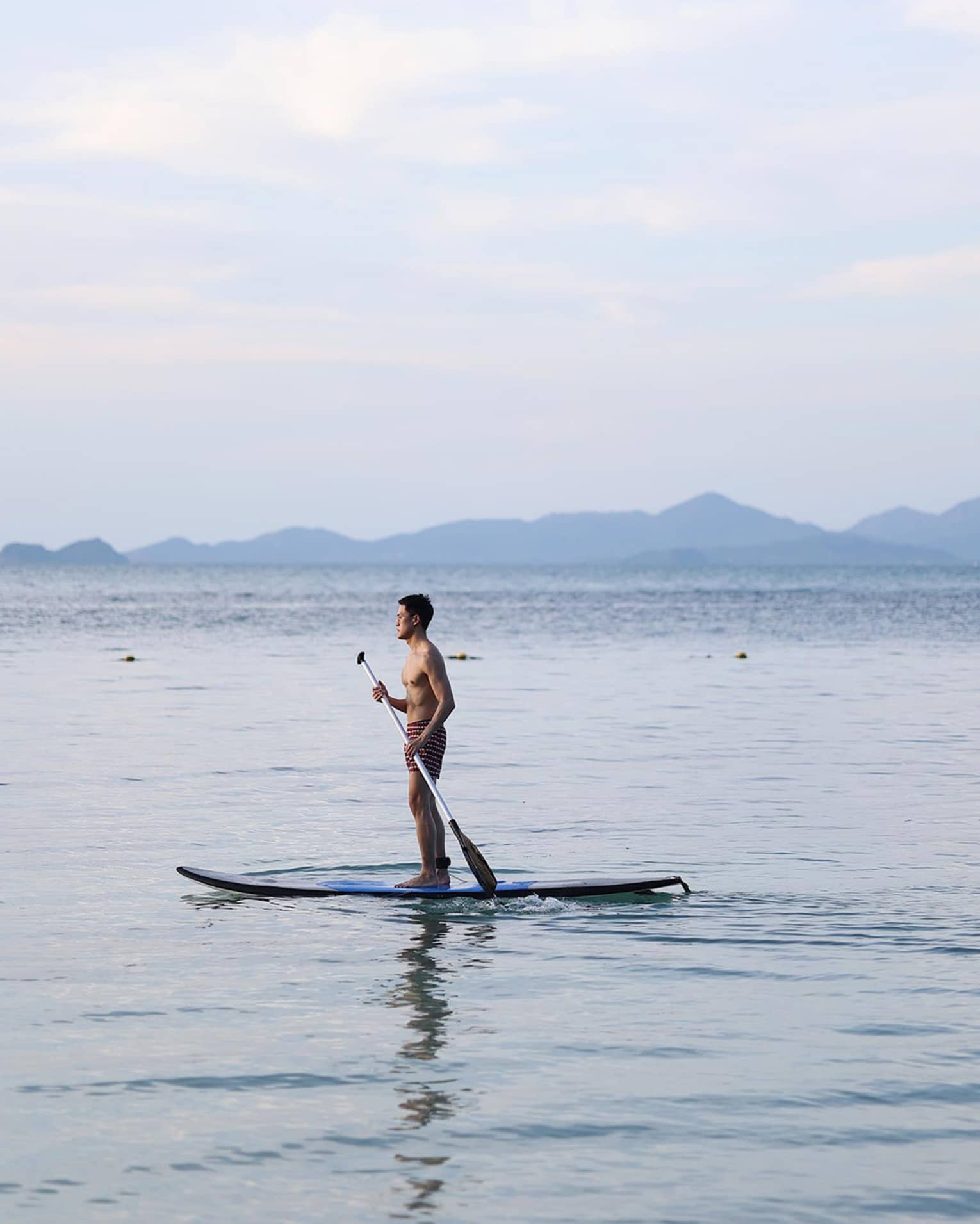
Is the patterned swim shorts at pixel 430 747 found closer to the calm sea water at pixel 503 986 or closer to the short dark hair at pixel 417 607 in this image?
the short dark hair at pixel 417 607

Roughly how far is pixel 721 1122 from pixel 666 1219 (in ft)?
3.60

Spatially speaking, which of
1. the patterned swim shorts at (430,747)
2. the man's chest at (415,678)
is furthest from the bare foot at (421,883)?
the man's chest at (415,678)

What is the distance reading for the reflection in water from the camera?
→ 22.4 ft

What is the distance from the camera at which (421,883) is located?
1248 cm

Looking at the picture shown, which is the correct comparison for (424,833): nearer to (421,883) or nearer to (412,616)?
(421,883)

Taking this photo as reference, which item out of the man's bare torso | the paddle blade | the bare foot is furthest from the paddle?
the bare foot

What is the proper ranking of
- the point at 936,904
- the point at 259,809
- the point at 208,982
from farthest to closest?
the point at 259,809, the point at 936,904, the point at 208,982

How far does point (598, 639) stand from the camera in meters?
55.1

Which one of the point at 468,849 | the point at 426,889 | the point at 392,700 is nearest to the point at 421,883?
the point at 426,889

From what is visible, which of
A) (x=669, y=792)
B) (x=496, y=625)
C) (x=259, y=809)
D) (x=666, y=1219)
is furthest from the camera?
(x=496, y=625)

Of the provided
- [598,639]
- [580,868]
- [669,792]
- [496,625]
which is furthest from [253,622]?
[580,868]

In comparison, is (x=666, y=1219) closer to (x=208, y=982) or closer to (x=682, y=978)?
(x=682, y=978)

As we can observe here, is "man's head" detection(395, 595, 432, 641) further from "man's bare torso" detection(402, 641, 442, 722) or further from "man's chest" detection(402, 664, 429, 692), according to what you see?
"man's chest" detection(402, 664, 429, 692)

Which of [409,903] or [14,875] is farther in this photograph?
[14,875]
